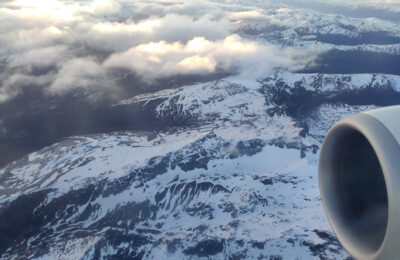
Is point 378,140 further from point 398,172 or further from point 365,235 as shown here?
point 365,235

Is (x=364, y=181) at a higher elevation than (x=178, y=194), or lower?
higher

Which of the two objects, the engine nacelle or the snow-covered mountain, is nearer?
the engine nacelle

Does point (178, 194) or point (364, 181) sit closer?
point (364, 181)

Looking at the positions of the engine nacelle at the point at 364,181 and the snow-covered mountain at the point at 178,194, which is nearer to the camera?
the engine nacelle at the point at 364,181

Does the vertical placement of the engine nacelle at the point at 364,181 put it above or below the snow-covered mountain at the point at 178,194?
above

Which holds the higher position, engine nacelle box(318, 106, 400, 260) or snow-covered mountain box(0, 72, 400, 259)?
engine nacelle box(318, 106, 400, 260)
